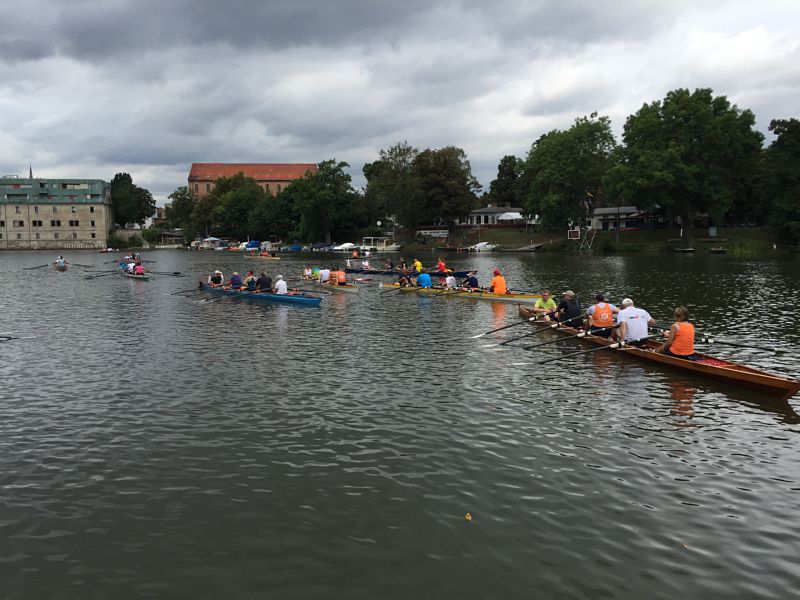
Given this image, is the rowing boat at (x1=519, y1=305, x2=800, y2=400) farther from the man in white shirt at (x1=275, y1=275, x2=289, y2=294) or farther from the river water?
the man in white shirt at (x1=275, y1=275, x2=289, y2=294)

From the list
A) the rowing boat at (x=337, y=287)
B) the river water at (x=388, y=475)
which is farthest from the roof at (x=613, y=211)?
the river water at (x=388, y=475)

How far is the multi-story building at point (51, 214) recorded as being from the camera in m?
149

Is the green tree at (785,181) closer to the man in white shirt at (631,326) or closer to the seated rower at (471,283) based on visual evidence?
the seated rower at (471,283)

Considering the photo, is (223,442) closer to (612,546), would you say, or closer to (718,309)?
(612,546)

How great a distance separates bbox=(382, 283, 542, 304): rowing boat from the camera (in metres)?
35.0

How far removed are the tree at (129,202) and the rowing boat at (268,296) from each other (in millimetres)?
146975

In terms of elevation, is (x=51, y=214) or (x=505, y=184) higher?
(x=505, y=184)

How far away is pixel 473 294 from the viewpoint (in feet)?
124

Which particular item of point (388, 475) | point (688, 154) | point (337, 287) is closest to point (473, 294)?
point (337, 287)

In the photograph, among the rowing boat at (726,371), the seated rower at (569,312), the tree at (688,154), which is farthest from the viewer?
the tree at (688,154)

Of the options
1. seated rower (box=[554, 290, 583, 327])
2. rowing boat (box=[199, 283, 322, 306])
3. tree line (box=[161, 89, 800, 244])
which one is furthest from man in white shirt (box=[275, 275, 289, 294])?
tree line (box=[161, 89, 800, 244])

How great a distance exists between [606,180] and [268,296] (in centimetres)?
6721

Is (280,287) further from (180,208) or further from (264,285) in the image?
(180,208)

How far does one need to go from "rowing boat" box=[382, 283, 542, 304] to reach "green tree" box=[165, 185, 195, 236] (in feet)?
524
